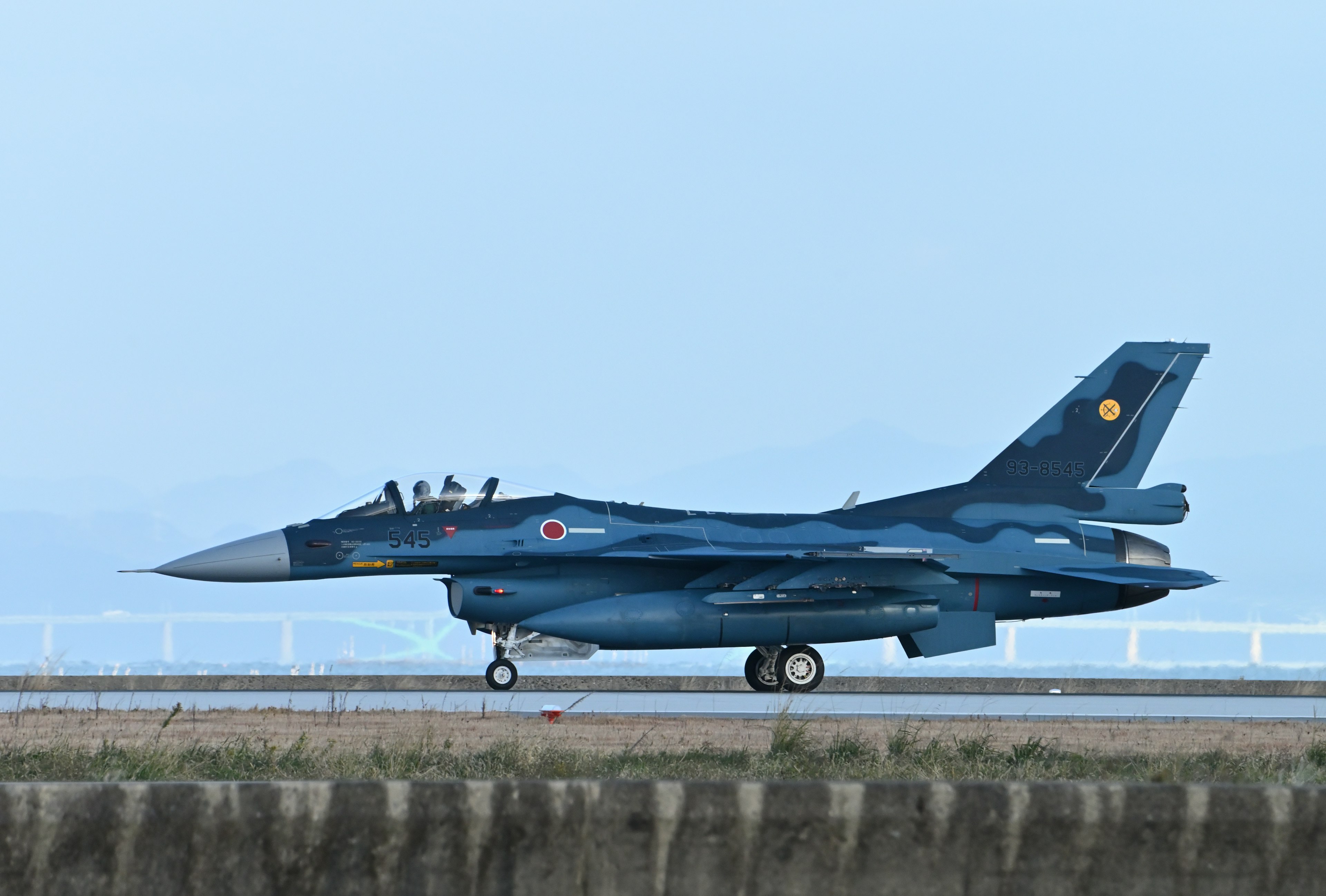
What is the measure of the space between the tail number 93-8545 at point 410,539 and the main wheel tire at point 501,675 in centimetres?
176

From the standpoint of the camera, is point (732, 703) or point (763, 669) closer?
point (732, 703)

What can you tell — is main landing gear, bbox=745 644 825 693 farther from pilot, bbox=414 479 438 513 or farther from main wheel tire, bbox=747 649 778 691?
pilot, bbox=414 479 438 513

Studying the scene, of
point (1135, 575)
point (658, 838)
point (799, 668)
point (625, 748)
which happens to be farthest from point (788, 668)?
point (658, 838)

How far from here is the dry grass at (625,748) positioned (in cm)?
906

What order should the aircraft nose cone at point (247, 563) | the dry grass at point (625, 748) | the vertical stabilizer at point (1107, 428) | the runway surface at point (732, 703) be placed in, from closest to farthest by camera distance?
1. the dry grass at point (625, 748)
2. the runway surface at point (732, 703)
3. the aircraft nose cone at point (247, 563)
4. the vertical stabilizer at point (1107, 428)

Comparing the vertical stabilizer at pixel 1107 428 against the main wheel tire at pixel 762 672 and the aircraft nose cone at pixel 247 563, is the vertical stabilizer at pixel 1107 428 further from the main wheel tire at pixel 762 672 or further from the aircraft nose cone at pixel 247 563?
the aircraft nose cone at pixel 247 563

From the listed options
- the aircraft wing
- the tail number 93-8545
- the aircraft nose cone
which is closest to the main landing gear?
the aircraft wing

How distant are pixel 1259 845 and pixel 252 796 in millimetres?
2834

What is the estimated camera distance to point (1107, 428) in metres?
21.8

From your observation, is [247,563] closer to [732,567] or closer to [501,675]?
[501,675]

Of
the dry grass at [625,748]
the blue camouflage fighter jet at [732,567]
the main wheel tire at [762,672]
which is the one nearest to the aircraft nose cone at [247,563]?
the blue camouflage fighter jet at [732,567]

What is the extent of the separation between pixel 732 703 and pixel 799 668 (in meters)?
1.97

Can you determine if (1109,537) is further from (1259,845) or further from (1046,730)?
(1259,845)

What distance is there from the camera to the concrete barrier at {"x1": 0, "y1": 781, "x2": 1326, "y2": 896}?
4.05 m
